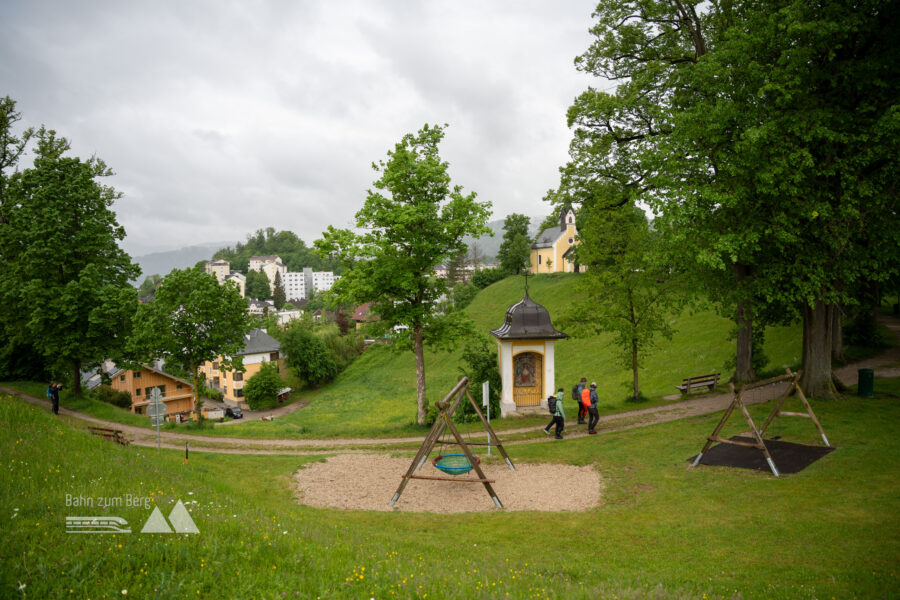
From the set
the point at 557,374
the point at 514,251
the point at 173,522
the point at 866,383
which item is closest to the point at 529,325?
the point at 866,383

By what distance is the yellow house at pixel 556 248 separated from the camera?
84688 mm

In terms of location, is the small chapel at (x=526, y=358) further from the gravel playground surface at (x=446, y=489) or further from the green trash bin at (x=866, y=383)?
the green trash bin at (x=866, y=383)

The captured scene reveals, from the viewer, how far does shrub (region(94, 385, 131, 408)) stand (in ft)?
120

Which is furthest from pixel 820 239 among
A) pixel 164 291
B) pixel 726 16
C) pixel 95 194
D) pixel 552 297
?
pixel 552 297

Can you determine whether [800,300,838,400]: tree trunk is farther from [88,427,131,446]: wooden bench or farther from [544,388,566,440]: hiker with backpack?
[88,427,131,446]: wooden bench

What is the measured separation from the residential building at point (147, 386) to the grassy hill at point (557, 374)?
41.7 ft

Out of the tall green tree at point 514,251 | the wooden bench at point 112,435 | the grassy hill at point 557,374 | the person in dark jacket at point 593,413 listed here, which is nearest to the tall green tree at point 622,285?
the grassy hill at point 557,374

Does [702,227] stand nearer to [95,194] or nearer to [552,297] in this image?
[95,194]

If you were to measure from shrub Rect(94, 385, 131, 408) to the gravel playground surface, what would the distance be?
29.3m

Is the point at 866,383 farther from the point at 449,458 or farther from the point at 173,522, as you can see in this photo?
the point at 173,522

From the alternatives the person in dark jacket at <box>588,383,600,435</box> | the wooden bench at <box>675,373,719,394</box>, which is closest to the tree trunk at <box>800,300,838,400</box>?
the wooden bench at <box>675,373,719,394</box>

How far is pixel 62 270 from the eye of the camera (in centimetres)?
2736

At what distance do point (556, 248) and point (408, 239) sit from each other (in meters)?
69.0

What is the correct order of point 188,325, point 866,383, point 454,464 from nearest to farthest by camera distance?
point 454,464 < point 866,383 < point 188,325
